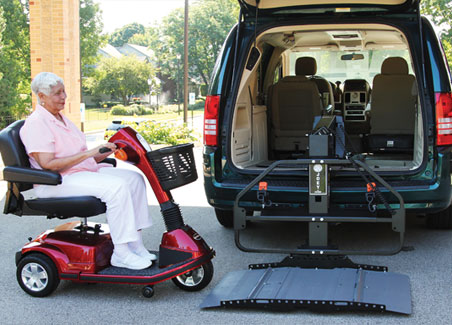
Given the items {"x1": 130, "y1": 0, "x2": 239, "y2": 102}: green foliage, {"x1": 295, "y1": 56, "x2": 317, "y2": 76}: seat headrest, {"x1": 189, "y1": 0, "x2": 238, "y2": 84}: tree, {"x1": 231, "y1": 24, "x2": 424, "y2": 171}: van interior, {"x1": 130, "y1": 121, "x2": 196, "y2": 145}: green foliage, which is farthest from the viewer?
{"x1": 130, "y1": 0, "x2": 239, "y2": 102}: green foliage

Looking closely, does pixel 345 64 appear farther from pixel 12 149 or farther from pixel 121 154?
pixel 12 149

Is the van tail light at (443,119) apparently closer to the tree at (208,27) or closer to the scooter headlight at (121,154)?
the scooter headlight at (121,154)

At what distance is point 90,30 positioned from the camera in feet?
166

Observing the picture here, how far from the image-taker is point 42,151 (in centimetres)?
463

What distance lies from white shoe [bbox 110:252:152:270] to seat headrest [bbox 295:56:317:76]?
4982 millimetres

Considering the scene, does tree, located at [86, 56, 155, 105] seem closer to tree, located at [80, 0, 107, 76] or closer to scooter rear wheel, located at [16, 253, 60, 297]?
tree, located at [80, 0, 107, 76]

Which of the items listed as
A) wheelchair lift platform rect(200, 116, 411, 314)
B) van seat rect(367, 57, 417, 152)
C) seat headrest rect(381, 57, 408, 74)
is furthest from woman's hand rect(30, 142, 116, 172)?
seat headrest rect(381, 57, 408, 74)

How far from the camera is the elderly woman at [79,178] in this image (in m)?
4.62

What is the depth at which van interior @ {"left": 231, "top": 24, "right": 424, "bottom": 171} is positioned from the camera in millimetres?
6332

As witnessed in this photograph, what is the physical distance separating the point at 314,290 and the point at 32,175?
2076 millimetres

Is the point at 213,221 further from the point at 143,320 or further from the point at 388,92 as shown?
the point at 143,320

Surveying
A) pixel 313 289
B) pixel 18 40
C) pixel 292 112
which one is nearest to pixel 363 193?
pixel 313 289

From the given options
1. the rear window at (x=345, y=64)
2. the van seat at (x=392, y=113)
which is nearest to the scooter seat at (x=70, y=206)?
the van seat at (x=392, y=113)

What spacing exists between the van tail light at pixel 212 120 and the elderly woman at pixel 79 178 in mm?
1163
